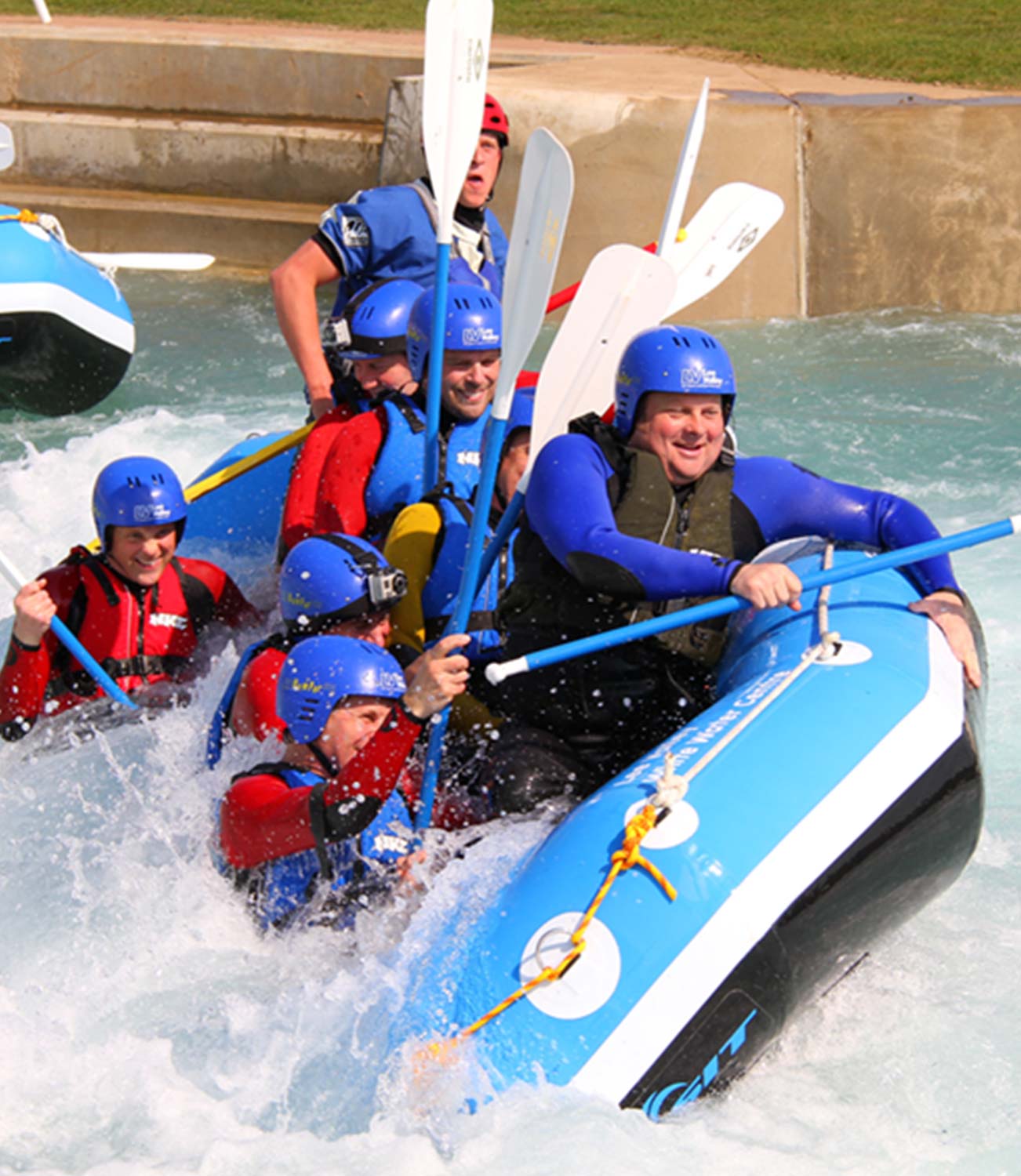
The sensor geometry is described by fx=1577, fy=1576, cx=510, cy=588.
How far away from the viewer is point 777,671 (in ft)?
10.5

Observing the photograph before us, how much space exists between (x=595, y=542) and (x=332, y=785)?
0.73 m

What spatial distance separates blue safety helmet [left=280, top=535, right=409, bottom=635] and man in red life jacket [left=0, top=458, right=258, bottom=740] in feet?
2.82

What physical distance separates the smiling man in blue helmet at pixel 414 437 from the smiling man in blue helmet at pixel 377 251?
62cm

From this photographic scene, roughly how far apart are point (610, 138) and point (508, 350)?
5477mm

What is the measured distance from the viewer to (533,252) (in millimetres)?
3404

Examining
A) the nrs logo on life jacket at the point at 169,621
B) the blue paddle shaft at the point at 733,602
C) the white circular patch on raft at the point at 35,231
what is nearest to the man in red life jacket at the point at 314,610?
the blue paddle shaft at the point at 733,602

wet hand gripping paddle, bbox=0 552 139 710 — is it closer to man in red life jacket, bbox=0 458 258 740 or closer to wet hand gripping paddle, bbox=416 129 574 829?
man in red life jacket, bbox=0 458 258 740

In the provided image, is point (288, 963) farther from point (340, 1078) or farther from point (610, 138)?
point (610, 138)

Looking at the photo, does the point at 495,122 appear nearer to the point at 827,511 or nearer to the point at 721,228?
the point at 721,228

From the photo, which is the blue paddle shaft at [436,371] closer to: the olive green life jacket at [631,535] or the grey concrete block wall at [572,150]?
the olive green life jacket at [631,535]

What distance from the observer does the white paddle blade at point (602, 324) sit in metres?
3.53

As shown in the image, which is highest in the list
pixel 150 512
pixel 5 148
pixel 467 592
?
pixel 467 592

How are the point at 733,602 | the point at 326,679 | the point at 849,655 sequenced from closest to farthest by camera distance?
1. the point at 326,679
2. the point at 733,602
3. the point at 849,655

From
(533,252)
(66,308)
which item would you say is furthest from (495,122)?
(66,308)
